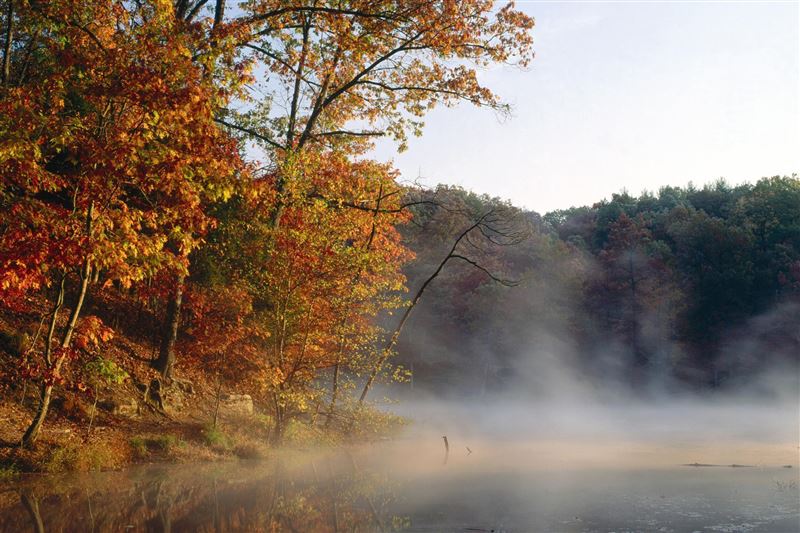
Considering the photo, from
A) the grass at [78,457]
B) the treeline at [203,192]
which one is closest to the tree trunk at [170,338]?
Answer: the treeline at [203,192]

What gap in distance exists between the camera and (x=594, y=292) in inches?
1907

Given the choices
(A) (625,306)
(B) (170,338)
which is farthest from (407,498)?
(A) (625,306)

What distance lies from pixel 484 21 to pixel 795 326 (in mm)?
33389

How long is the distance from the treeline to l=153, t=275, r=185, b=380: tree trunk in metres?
0.05

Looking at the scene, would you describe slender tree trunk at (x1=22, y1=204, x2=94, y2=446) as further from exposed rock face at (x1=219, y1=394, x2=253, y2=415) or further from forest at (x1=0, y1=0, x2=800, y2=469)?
exposed rock face at (x1=219, y1=394, x2=253, y2=415)

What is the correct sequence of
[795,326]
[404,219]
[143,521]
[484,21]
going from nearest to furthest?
[143,521] < [484,21] < [404,219] < [795,326]

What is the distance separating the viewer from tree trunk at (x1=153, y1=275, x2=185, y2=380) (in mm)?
17297

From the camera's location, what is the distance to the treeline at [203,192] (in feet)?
36.4

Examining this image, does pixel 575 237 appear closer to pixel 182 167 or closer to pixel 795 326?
pixel 795 326

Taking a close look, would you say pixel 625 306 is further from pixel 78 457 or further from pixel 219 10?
pixel 78 457

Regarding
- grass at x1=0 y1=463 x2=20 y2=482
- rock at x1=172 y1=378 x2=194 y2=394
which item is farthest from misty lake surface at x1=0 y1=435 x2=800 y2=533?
rock at x1=172 y1=378 x2=194 y2=394

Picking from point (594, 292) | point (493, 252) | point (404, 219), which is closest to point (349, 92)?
point (404, 219)

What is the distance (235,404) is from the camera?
59.6 feet

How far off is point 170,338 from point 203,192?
540 centimetres
